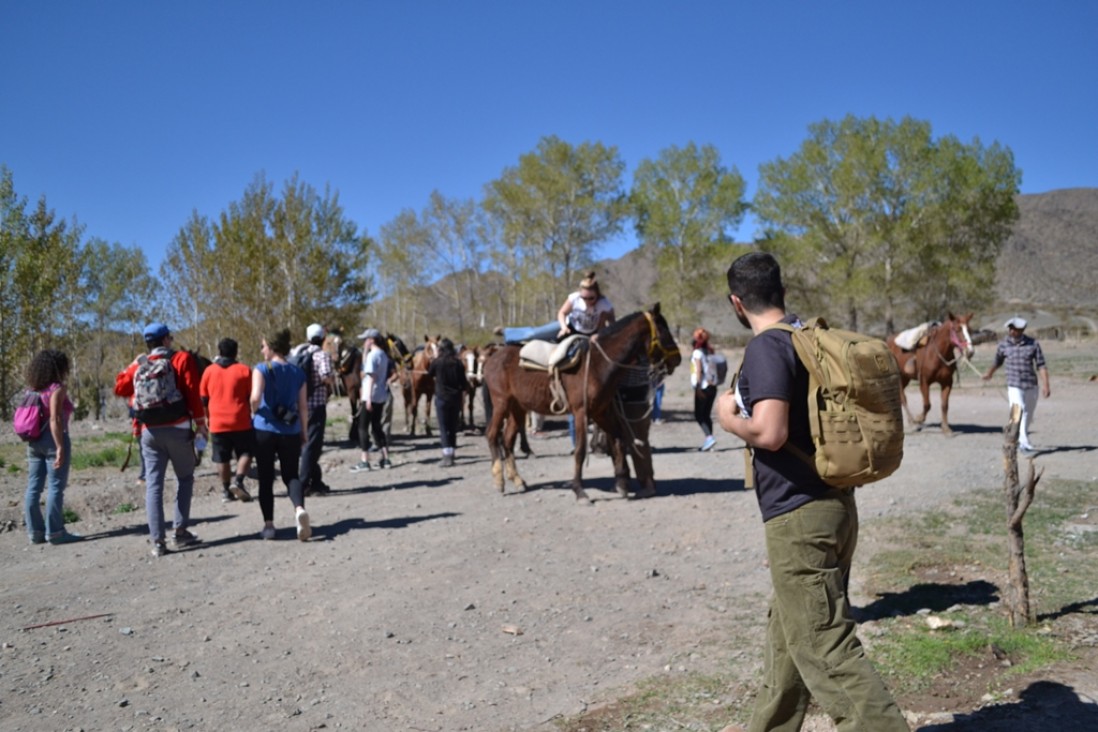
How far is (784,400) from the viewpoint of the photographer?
295 cm

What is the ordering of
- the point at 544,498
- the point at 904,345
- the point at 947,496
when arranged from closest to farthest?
the point at 947,496
the point at 544,498
the point at 904,345

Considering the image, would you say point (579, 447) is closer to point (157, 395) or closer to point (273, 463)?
point (273, 463)

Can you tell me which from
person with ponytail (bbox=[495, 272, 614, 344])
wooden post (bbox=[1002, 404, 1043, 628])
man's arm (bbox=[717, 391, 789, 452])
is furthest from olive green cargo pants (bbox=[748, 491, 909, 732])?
person with ponytail (bbox=[495, 272, 614, 344])

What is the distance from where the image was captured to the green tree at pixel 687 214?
2141 inches

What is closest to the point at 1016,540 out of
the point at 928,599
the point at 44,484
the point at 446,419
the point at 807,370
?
the point at 928,599

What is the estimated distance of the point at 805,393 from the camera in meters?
3.03

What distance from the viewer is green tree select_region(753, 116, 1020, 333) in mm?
50688

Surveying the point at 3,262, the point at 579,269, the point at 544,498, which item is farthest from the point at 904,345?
the point at 579,269

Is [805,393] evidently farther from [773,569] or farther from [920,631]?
[920,631]

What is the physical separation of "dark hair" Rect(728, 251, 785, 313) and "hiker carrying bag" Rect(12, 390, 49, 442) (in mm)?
7857

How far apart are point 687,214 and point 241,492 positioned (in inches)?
1874

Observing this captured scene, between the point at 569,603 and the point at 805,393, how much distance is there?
378 centimetres

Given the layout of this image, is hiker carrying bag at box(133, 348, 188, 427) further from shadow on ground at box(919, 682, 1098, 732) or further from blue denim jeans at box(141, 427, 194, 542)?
shadow on ground at box(919, 682, 1098, 732)

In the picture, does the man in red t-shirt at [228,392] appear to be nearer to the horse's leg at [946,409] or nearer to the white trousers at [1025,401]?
the white trousers at [1025,401]
